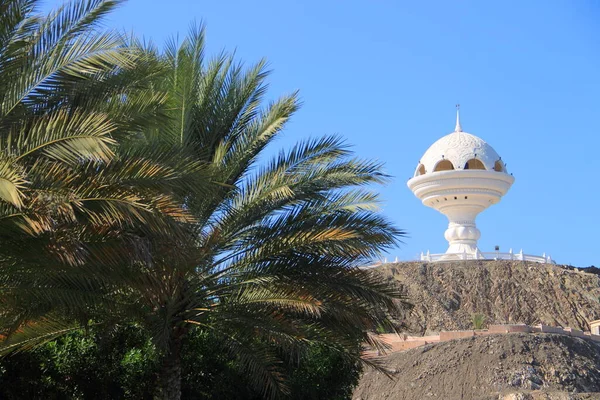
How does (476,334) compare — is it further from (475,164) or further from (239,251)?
(239,251)

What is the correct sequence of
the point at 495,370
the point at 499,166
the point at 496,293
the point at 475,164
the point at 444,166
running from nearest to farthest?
the point at 495,370
the point at 496,293
the point at 475,164
the point at 444,166
the point at 499,166

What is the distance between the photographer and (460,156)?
62188 mm

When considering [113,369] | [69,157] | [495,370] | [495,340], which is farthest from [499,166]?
[69,157]

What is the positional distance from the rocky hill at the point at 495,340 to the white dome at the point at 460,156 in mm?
6600

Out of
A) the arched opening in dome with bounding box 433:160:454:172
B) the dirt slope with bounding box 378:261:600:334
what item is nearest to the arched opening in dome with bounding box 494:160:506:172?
the arched opening in dome with bounding box 433:160:454:172

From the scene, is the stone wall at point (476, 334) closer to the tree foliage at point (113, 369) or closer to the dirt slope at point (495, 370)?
the dirt slope at point (495, 370)

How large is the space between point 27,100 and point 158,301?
4.57 meters

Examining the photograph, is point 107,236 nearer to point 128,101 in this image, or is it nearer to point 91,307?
point 128,101

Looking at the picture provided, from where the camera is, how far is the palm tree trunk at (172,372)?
50.7 feet

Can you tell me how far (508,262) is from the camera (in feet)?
196

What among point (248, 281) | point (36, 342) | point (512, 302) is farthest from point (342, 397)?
point (512, 302)

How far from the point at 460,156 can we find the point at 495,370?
817 inches

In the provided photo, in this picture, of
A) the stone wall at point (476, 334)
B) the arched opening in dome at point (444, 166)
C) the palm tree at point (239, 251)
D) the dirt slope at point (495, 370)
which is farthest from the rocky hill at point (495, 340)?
the palm tree at point (239, 251)

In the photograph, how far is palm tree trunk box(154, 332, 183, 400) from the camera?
1545 centimetres
